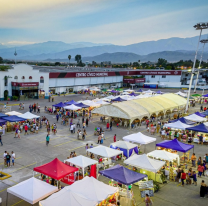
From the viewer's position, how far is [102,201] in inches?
415

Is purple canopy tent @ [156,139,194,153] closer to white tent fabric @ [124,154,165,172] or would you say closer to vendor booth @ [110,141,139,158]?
vendor booth @ [110,141,139,158]

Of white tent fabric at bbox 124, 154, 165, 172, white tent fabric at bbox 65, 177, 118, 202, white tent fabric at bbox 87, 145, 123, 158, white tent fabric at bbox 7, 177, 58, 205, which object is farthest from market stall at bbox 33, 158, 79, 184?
white tent fabric at bbox 124, 154, 165, 172

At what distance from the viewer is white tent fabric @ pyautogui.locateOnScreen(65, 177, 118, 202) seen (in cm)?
1057

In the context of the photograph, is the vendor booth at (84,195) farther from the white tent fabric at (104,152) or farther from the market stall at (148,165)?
the white tent fabric at (104,152)

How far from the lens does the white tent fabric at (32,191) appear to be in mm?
10523

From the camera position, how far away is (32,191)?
35.2 feet

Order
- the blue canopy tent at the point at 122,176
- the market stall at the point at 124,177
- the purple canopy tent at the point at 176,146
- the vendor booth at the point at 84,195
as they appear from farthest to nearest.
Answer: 1. the purple canopy tent at the point at 176,146
2. the blue canopy tent at the point at 122,176
3. the market stall at the point at 124,177
4. the vendor booth at the point at 84,195

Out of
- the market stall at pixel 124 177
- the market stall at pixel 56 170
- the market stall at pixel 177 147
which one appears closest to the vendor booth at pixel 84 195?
the market stall at pixel 124 177

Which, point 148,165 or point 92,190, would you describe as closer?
point 92,190

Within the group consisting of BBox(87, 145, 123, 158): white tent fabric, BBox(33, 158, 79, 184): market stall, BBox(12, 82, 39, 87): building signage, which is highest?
BBox(12, 82, 39, 87): building signage

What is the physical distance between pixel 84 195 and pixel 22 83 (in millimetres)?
39354

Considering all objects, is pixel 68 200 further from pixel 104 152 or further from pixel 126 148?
pixel 126 148

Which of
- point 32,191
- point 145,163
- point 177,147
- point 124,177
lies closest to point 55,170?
point 32,191

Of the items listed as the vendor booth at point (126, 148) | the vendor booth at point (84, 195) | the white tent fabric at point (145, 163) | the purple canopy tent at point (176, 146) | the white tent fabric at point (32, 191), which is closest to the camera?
the vendor booth at point (84, 195)
